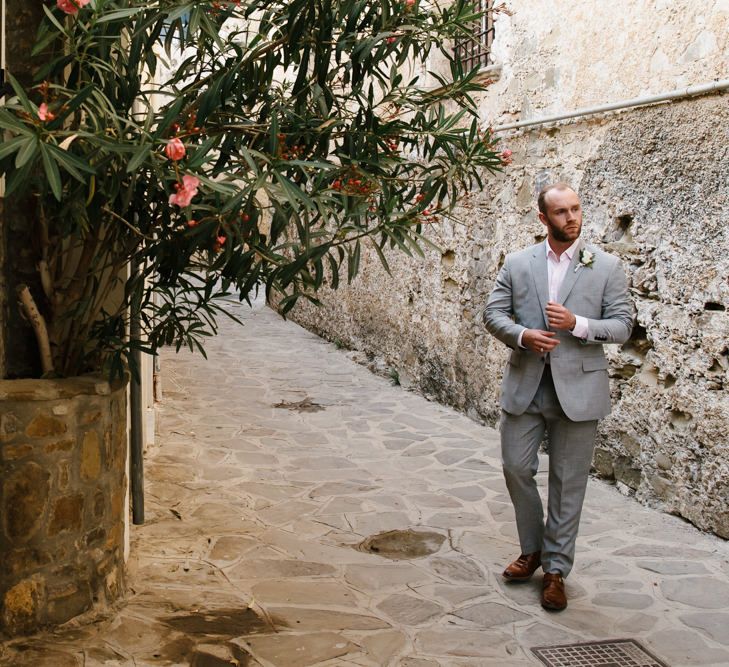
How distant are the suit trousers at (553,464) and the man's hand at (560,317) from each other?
269mm

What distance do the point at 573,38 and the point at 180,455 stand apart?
4.49 meters

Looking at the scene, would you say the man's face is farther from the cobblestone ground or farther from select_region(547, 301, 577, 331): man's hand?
the cobblestone ground

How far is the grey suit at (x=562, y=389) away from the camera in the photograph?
426cm

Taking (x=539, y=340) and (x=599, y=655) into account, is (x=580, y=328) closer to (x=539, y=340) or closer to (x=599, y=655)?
(x=539, y=340)

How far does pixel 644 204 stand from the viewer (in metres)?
6.02

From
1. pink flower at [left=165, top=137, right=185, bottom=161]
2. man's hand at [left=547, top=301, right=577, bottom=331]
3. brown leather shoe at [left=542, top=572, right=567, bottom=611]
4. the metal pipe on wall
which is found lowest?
brown leather shoe at [left=542, top=572, right=567, bottom=611]

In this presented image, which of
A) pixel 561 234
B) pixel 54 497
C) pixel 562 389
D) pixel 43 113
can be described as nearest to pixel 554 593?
pixel 562 389

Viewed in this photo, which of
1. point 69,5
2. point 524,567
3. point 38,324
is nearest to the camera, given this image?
point 69,5

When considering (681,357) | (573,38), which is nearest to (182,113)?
(681,357)

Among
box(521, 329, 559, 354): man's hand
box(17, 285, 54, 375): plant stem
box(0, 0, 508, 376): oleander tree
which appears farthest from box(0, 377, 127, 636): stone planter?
box(521, 329, 559, 354): man's hand

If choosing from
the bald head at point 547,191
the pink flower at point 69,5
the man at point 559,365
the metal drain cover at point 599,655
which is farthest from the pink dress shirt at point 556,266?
the pink flower at point 69,5

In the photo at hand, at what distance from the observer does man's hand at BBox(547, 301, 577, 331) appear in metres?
4.14

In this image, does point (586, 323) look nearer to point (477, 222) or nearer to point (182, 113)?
point (182, 113)

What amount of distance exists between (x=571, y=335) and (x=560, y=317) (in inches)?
7.7
